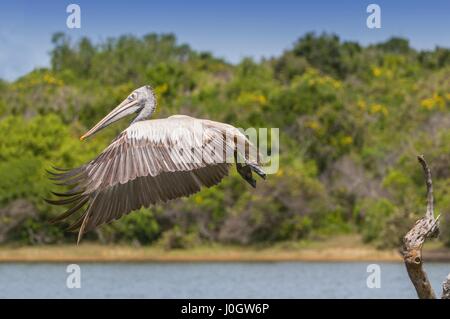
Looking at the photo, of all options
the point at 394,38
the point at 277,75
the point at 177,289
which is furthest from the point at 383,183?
the point at 394,38

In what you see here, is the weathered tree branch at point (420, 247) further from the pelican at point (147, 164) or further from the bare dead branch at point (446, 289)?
the pelican at point (147, 164)

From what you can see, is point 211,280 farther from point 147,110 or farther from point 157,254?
point 147,110

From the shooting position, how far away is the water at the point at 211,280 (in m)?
24.7

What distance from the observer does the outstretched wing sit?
7.38 metres

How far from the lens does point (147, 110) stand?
823 cm

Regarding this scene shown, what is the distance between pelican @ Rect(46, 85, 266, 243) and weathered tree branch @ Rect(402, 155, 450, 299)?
1.65 metres

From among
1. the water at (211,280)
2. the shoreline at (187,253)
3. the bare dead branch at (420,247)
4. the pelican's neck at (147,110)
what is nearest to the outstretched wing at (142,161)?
the pelican's neck at (147,110)

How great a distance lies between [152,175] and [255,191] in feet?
91.2

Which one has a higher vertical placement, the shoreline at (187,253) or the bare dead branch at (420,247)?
the bare dead branch at (420,247)

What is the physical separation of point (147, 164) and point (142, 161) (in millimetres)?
47

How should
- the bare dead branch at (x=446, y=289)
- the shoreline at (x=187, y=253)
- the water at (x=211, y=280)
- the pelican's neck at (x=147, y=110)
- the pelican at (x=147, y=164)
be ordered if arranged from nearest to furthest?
the bare dead branch at (x=446, y=289) → the pelican at (x=147, y=164) → the pelican's neck at (x=147, y=110) → the water at (x=211, y=280) → the shoreline at (x=187, y=253)

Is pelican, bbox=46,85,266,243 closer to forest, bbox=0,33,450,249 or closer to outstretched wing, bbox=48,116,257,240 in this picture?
outstretched wing, bbox=48,116,257,240

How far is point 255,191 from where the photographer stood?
35312 mm

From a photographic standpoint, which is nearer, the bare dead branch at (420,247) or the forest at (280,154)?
the bare dead branch at (420,247)
